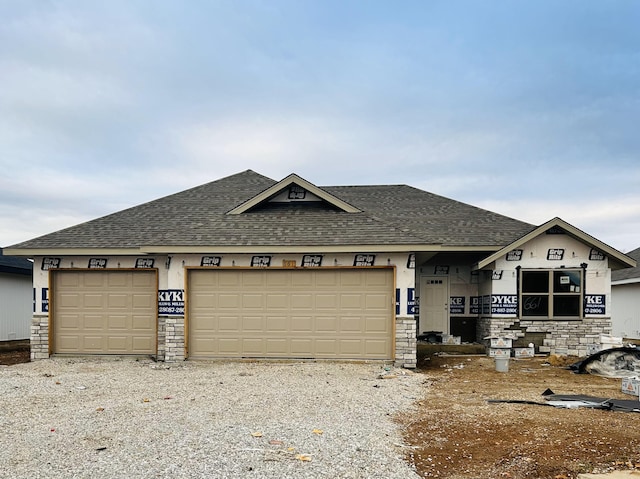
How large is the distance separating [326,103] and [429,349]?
9.53 metres

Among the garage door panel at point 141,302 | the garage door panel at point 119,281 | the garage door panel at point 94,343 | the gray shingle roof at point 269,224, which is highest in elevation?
the gray shingle roof at point 269,224

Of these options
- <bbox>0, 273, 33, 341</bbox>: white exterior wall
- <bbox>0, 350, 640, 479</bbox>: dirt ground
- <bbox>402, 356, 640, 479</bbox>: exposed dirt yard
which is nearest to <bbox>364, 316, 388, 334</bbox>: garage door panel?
<bbox>0, 350, 640, 479</bbox>: dirt ground

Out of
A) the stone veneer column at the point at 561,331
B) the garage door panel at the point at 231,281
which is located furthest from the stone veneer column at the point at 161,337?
the stone veneer column at the point at 561,331

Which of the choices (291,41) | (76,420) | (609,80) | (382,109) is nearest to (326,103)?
(382,109)

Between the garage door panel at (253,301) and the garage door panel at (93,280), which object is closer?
the garage door panel at (253,301)

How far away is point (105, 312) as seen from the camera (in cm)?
1348

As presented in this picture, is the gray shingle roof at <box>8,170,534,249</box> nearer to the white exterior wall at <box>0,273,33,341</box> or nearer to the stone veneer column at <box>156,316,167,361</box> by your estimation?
the stone veneer column at <box>156,316,167,361</box>

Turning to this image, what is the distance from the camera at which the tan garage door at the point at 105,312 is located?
13.4 m

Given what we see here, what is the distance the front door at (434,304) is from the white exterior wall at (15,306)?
14422 mm

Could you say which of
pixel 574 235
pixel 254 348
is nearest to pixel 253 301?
pixel 254 348

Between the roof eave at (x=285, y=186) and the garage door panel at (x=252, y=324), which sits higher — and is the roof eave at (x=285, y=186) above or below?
above

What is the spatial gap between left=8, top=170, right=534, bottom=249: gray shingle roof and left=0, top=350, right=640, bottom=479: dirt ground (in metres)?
4.14

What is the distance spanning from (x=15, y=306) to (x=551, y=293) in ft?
59.6

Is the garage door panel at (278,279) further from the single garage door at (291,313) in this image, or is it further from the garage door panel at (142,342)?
the garage door panel at (142,342)
